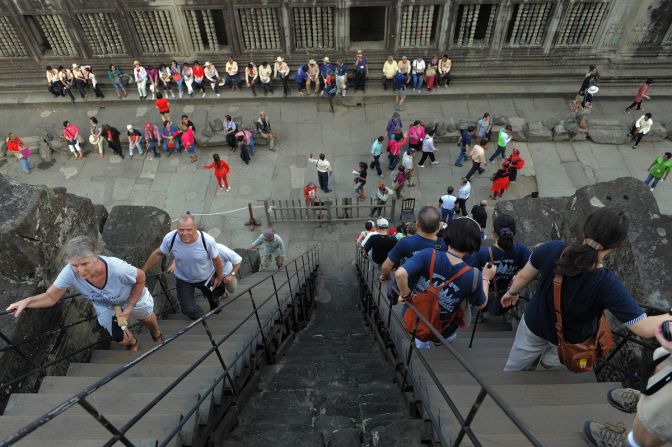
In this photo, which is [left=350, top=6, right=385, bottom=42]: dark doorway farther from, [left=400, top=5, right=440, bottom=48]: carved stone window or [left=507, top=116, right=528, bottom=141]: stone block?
[left=507, top=116, right=528, bottom=141]: stone block

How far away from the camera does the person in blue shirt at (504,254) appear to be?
4.91 metres

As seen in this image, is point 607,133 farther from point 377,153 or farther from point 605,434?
point 605,434

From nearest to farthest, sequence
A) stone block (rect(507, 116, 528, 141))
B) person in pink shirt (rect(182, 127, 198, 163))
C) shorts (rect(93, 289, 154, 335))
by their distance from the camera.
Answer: shorts (rect(93, 289, 154, 335)) < person in pink shirt (rect(182, 127, 198, 163)) < stone block (rect(507, 116, 528, 141))

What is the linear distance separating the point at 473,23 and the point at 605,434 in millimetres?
14788

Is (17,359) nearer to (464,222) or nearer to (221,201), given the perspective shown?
(464,222)

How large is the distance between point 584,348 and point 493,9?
14.1m

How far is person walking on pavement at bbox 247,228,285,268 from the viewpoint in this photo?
8133 mm

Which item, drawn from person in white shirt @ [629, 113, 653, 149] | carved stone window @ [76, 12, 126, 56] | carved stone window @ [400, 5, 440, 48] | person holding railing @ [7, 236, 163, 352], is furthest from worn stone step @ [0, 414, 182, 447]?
carved stone window @ [76, 12, 126, 56]

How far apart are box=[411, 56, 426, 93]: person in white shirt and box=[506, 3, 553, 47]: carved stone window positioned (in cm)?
322

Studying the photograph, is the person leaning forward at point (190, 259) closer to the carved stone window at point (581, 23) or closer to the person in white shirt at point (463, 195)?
the person in white shirt at point (463, 195)

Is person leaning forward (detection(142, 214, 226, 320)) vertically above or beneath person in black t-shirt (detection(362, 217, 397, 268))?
above

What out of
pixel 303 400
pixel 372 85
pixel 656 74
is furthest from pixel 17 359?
pixel 656 74

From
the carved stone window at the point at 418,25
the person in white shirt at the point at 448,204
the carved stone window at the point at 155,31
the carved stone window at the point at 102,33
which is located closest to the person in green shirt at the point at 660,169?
the person in white shirt at the point at 448,204

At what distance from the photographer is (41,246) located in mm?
4777
